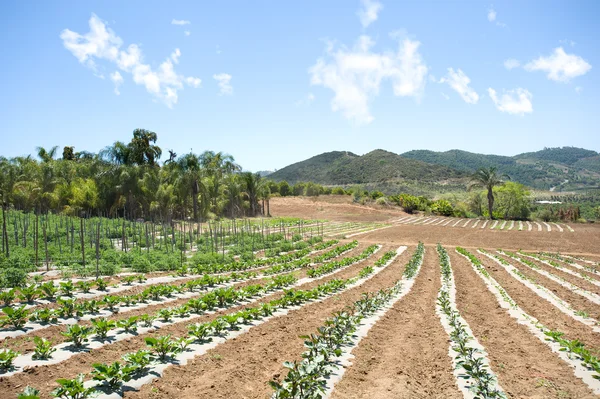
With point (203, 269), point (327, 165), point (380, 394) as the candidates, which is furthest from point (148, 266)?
point (327, 165)

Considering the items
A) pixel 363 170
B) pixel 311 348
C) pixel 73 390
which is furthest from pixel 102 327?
A: pixel 363 170

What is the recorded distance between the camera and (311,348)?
211 inches

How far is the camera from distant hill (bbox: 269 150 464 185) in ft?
440

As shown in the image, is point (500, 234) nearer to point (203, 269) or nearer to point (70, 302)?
point (203, 269)

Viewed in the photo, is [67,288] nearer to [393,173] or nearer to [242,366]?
[242,366]

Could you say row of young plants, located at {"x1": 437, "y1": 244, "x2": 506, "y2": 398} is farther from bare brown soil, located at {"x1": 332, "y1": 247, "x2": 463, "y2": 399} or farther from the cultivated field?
bare brown soil, located at {"x1": 332, "y1": 247, "x2": 463, "y2": 399}

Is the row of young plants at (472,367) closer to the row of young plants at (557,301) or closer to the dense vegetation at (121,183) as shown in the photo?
the row of young plants at (557,301)

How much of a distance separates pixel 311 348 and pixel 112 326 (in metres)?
3.09

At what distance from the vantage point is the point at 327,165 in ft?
540

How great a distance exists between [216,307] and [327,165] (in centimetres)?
15731

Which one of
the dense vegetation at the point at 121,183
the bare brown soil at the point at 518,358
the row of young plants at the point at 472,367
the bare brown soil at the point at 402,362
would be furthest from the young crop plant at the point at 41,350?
the dense vegetation at the point at 121,183

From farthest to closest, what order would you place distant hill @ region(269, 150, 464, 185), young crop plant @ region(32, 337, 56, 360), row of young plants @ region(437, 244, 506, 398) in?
distant hill @ region(269, 150, 464, 185) < young crop plant @ region(32, 337, 56, 360) < row of young plants @ region(437, 244, 506, 398)

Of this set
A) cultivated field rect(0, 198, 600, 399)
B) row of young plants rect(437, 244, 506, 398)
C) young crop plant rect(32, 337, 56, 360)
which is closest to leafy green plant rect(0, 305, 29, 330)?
cultivated field rect(0, 198, 600, 399)

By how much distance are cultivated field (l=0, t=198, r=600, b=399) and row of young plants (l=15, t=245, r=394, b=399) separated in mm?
22
